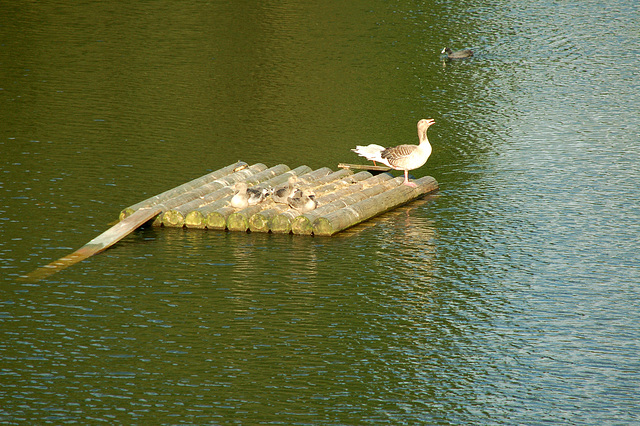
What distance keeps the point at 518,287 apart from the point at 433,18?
40201mm

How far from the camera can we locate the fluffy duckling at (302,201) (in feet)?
76.6

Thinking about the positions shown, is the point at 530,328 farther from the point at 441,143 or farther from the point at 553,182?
the point at 441,143

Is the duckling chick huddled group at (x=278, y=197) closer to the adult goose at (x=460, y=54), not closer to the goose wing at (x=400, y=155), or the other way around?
the goose wing at (x=400, y=155)

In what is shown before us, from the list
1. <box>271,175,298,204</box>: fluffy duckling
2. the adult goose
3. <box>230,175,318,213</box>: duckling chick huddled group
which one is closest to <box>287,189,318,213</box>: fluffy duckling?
<box>230,175,318,213</box>: duckling chick huddled group

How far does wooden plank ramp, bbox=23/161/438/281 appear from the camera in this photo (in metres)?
22.9

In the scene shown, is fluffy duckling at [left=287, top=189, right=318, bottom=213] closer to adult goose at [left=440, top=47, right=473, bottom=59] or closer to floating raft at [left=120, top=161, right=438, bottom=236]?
floating raft at [left=120, top=161, right=438, bottom=236]

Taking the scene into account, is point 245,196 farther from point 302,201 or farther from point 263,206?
point 302,201

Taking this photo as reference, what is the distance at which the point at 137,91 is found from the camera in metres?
38.3

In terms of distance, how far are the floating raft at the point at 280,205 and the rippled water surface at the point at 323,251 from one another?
0.45 m

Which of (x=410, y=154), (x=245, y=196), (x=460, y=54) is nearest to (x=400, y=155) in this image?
(x=410, y=154)

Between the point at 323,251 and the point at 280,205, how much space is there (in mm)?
2810

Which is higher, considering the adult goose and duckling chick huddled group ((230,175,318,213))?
the adult goose

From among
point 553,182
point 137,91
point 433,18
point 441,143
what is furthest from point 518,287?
point 433,18

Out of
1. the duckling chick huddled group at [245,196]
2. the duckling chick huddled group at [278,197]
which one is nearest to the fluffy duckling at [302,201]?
the duckling chick huddled group at [278,197]
